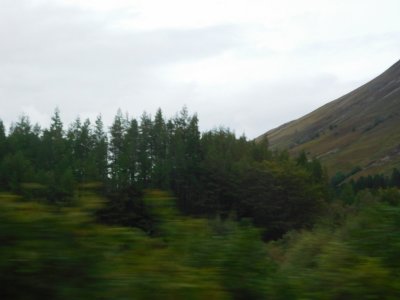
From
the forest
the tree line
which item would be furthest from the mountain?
the forest

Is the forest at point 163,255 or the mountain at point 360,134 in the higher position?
the mountain at point 360,134

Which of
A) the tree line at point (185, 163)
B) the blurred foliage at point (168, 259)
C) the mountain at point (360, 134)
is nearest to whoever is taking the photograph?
the blurred foliage at point (168, 259)

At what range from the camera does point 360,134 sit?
156500mm

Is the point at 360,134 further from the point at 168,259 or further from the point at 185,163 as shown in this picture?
the point at 168,259

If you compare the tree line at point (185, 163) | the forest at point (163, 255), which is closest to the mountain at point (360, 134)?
the tree line at point (185, 163)

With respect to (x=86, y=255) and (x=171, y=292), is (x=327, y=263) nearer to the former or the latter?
(x=171, y=292)

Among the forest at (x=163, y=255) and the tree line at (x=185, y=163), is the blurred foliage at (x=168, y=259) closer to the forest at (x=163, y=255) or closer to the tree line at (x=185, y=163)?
the forest at (x=163, y=255)

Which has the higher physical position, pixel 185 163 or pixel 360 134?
pixel 360 134

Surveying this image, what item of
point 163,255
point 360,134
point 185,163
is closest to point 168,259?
point 163,255

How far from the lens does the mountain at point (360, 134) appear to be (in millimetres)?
135125

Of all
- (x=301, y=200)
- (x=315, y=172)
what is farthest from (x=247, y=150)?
(x=301, y=200)

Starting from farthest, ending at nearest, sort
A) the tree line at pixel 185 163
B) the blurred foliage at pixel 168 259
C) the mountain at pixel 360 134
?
the mountain at pixel 360 134 → the tree line at pixel 185 163 → the blurred foliage at pixel 168 259

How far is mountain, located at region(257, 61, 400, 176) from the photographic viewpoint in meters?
135

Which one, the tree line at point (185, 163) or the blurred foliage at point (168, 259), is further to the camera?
the tree line at point (185, 163)
